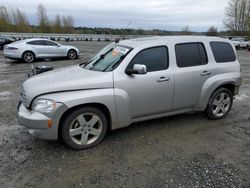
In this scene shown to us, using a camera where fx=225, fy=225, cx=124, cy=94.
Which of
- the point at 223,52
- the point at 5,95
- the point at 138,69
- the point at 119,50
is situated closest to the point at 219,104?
the point at 223,52

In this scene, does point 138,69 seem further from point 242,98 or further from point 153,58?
point 242,98

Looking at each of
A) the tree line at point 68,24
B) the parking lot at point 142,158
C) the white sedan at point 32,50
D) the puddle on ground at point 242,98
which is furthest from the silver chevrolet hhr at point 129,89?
the tree line at point 68,24

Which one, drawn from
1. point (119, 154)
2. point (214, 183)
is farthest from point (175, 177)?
point (119, 154)

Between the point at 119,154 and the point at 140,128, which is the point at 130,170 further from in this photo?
the point at 140,128

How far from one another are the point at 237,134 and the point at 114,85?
8.24ft

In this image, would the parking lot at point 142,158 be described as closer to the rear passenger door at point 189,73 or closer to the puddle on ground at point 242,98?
the rear passenger door at point 189,73

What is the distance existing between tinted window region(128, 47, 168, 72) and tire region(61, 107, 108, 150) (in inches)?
43.1

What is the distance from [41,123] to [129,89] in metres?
1.43

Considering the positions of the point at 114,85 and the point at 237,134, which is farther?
the point at 237,134

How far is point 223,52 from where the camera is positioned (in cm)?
469

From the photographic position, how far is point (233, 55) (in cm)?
482

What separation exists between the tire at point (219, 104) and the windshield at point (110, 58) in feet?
6.87

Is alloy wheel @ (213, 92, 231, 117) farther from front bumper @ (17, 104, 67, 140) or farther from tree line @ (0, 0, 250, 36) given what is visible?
tree line @ (0, 0, 250, 36)

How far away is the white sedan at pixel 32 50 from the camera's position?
A: 13.0 meters
